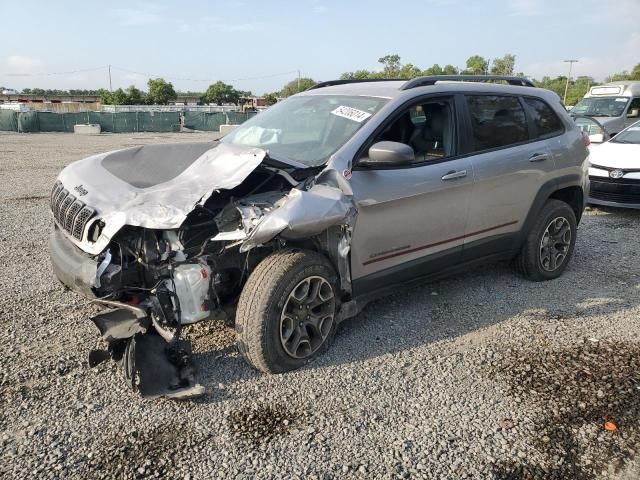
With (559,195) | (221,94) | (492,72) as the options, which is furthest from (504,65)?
(559,195)

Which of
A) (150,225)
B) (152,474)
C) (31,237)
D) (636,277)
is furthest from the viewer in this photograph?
(31,237)

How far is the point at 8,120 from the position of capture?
32.0 meters

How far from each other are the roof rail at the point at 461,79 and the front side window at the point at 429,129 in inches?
7.0

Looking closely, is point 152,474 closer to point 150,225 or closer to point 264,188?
point 150,225

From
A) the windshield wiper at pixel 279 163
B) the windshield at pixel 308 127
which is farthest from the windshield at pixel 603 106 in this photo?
the windshield wiper at pixel 279 163

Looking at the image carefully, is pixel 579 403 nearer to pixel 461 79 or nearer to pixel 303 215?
pixel 303 215

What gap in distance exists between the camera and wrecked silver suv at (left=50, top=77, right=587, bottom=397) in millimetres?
3004

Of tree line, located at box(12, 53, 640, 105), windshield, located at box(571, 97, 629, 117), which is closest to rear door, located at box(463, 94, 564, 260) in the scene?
windshield, located at box(571, 97, 629, 117)

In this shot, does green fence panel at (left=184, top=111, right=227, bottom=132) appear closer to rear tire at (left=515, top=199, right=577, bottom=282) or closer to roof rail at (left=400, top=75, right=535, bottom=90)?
roof rail at (left=400, top=75, right=535, bottom=90)

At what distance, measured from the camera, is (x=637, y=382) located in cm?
326

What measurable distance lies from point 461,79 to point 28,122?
34740mm

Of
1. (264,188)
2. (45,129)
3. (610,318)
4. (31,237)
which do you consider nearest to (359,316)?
(264,188)

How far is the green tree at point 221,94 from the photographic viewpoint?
98.9 m

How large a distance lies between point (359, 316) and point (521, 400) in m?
1.45
